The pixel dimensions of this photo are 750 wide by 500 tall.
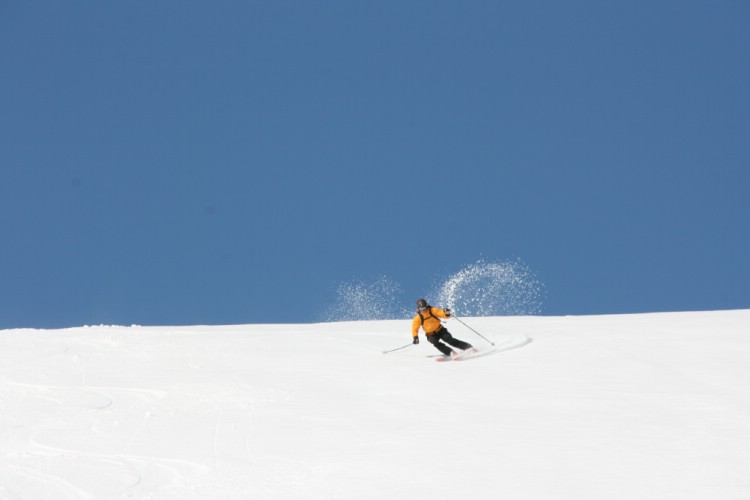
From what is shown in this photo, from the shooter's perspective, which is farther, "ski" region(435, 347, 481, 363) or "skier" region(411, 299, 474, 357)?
"skier" region(411, 299, 474, 357)

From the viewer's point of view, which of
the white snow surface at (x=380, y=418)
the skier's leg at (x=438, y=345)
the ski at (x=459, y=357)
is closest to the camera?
the white snow surface at (x=380, y=418)

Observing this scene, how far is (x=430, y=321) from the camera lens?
14.5 m

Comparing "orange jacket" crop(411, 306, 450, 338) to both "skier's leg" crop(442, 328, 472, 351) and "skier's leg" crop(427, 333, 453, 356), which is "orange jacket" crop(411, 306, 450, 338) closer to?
"skier's leg" crop(427, 333, 453, 356)

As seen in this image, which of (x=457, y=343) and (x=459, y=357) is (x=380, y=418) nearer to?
(x=459, y=357)

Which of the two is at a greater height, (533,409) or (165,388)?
(165,388)

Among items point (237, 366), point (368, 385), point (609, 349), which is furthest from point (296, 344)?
point (609, 349)

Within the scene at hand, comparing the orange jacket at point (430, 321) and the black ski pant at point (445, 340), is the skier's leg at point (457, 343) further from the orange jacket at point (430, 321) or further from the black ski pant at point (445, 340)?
the orange jacket at point (430, 321)

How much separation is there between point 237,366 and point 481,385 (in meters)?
4.18

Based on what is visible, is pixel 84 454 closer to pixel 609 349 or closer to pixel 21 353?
pixel 21 353

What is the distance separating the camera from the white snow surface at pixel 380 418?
6980 mm

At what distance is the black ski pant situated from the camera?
46.9 feet

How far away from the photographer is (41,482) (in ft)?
23.4

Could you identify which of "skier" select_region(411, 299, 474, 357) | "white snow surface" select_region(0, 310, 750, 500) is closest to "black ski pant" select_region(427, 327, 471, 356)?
"skier" select_region(411, 299, 474, 357)

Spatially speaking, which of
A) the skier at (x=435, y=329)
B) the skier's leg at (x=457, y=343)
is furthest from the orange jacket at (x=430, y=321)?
the skier's leg at (x=457, y=343)
